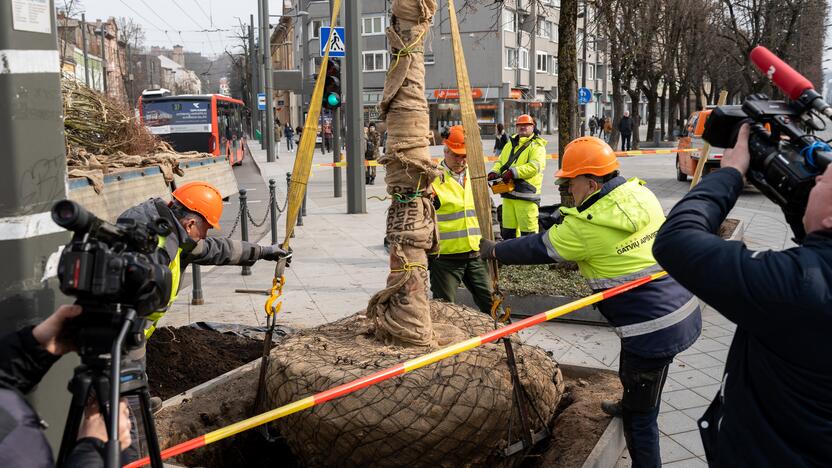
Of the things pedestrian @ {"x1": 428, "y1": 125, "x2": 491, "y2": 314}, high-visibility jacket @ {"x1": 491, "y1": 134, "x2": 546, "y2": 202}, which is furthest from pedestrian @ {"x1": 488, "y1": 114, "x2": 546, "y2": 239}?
pedestrian @ {"x1": 428, "y1": 125, "x2": 491, "y2": 314}

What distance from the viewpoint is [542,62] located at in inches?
2506

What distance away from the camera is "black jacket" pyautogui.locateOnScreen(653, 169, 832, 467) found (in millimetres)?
2066

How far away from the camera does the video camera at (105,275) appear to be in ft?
6.19

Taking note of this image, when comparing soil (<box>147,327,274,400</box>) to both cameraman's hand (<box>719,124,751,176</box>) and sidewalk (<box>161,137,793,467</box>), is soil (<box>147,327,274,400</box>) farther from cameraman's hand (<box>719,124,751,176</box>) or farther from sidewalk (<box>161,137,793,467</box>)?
cameraman's hand (<box>719,124,751,176</box>)

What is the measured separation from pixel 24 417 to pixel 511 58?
5657 cm

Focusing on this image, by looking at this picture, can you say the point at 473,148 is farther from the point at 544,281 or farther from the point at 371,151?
the point at 371,151

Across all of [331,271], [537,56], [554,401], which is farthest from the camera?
[537,56]

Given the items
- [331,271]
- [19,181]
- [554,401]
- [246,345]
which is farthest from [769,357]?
[331,271]

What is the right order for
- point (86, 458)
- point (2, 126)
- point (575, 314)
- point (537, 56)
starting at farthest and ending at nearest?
point (537, 56) → point (575, 314) → point (2, 126) → point (86, 458)

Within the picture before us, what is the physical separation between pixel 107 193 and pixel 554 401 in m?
5.60

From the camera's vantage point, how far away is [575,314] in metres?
7.22

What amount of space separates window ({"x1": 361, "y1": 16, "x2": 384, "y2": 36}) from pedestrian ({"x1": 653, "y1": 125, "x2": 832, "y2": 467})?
55119 millimetres

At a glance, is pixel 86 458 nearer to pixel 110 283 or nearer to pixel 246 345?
pixel 110 283

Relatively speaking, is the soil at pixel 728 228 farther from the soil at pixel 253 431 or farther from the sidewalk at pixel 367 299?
the soil at pixel 253 431
